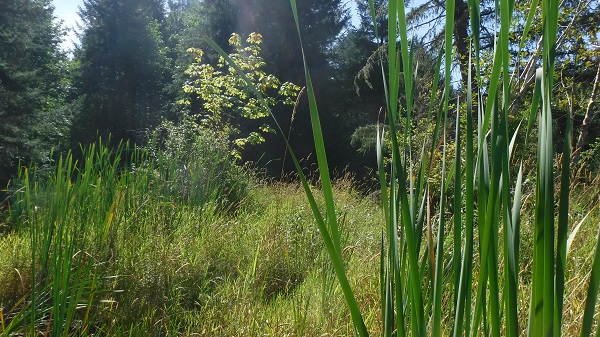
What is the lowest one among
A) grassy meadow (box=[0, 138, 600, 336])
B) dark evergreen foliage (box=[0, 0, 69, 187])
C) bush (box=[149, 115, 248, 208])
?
grassy meadow (box=[0, 138, 600, 336])

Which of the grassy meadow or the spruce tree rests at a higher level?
the spruce tree

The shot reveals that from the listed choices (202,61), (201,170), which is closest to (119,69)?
(202,61)

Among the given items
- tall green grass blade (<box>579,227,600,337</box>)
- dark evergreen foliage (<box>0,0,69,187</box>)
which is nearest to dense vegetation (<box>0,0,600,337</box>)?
tall green grass blade (<box>579,227,600,337</box>)

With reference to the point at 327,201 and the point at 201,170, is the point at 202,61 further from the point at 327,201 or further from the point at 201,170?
the point at 327,201

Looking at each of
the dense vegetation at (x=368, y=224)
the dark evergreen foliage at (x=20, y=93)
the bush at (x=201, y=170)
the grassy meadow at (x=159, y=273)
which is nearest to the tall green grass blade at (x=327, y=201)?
the dense vegetation at (x=368, y=224)

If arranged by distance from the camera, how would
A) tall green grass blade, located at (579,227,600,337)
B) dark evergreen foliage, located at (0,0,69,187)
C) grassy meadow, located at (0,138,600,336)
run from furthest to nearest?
dark evergreen foliage, located at (0,0,69,187) → grassy meadow, located at (0,138,600,336) → tall green grass blade, located at (579,227,600,337)

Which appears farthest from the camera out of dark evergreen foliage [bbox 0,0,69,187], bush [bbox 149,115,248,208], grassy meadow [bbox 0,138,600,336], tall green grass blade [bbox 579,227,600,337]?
dark evergreen foliage [bbox 0,0,69,187]

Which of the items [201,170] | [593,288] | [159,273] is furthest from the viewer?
[201,170]

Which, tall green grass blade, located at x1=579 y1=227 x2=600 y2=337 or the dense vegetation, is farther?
the dense vegetation

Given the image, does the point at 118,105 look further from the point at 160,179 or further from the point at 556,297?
the point at 556,297

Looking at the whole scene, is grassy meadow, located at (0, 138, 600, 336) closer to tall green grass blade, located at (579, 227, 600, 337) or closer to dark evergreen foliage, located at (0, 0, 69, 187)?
tall green grass blade, located at (579, 227, 600, 337)

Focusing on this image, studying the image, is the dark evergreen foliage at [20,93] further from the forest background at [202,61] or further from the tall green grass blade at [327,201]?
the tall green grass blade at [327,201]

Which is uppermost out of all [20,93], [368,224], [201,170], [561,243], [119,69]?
[119,69]

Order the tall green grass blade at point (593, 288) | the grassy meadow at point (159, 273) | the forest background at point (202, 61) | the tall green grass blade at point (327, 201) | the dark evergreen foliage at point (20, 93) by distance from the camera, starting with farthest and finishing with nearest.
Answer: the forest background at point (202, 61)
the dark evergreen foliage at point (20, 93)
the grassy meadow at point (159, 273)
the tall green grass blade at point (327, 201)
the tall green grass blade at point (593, 288)
